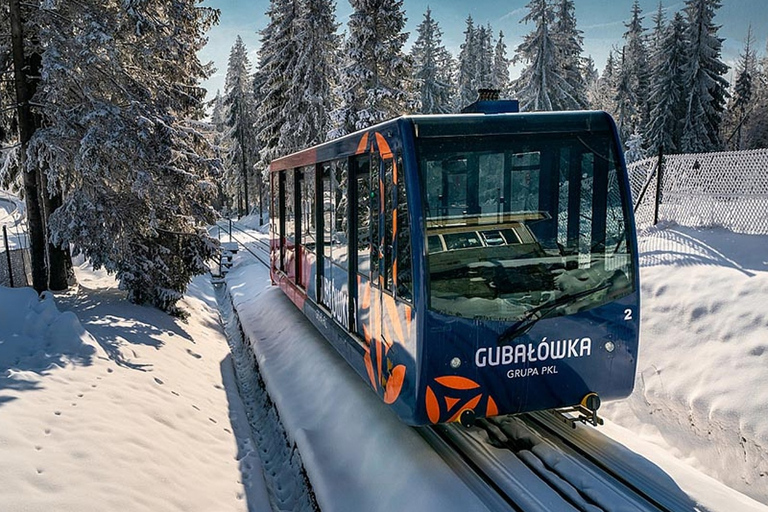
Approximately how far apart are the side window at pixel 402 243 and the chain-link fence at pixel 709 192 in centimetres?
798

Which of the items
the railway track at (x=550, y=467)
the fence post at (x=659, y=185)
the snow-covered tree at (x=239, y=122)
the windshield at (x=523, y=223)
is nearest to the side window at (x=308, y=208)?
the windshield at (x=523, y=223)

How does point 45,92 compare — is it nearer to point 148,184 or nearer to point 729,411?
point 148,184

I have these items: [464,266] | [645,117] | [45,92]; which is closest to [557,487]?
[464,266]

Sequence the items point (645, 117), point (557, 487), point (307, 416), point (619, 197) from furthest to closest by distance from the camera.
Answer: point (645, 117), point (307, 416), point (619, 197), point (557, 487)

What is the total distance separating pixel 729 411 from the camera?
604 cm

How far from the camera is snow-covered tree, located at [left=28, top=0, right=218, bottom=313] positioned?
10.4 metres

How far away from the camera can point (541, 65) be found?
30.9 metres

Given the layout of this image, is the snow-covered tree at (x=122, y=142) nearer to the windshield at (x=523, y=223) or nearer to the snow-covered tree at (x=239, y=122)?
the windshield at (x=523, y=223)

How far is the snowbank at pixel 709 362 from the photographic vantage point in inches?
227

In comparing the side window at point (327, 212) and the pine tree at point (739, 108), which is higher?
the pine tree at point (739, 108)

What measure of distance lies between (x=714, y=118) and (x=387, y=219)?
38262 mm

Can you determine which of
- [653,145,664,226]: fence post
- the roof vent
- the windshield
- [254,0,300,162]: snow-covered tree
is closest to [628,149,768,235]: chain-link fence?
[653,145,664,226]: fence post

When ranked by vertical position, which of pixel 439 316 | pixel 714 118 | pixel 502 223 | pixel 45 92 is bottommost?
pixel 439 316

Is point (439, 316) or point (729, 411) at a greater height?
point (439, 316)
